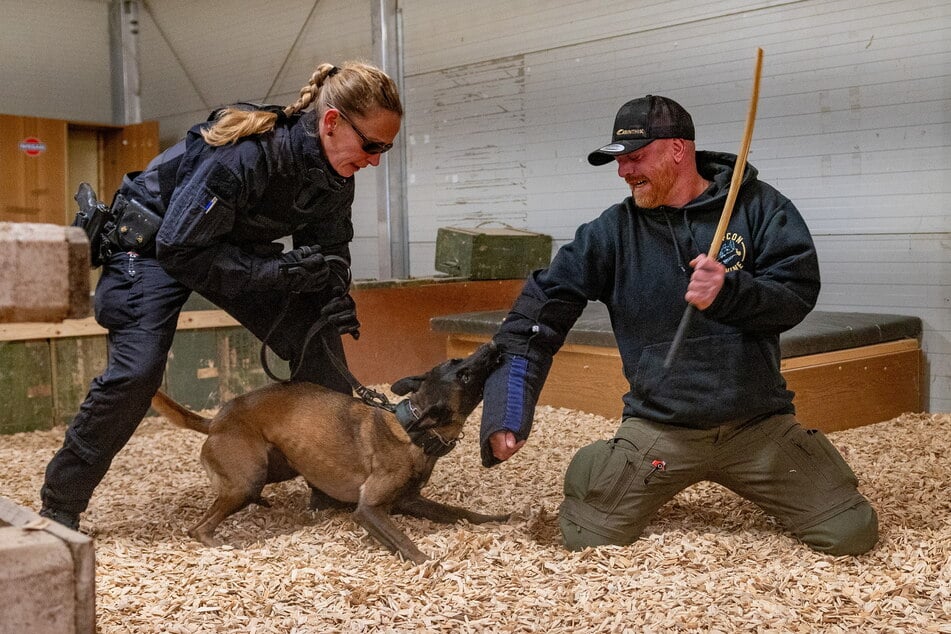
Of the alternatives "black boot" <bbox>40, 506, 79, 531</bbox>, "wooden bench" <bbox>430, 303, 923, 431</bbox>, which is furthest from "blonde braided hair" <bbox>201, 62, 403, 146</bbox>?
"wooden bench" <bbox>430, 303, 923, 431</bbox>

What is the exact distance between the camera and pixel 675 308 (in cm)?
289

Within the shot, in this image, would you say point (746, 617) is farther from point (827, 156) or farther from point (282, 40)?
point (282, 40)

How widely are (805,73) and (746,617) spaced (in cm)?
473

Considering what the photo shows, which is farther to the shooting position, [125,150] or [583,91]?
[125,150]

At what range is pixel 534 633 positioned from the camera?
7.41ft

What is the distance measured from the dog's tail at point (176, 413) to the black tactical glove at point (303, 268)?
642 millimetres

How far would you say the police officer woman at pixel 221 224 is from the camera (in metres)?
2.84

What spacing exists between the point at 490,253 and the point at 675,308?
14.7 feet

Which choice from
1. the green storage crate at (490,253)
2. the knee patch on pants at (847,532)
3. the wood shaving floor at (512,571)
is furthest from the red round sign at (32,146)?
the knee patch on pants at (847,532)

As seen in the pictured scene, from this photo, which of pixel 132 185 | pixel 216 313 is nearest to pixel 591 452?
pixel 132 185

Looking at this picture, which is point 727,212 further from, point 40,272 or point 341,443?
point 40,272

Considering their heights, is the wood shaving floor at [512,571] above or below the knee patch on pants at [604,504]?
below

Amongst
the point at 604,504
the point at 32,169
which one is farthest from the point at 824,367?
the point at 32,169

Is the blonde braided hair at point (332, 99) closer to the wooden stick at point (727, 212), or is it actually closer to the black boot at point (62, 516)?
the wooden stick at point (727, 212)
